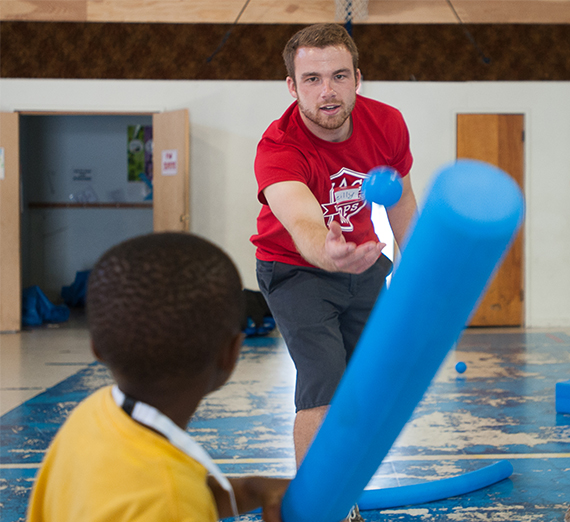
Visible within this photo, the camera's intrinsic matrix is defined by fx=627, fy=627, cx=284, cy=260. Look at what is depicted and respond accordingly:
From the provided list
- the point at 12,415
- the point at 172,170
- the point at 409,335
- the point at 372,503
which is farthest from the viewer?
the point at 172,170

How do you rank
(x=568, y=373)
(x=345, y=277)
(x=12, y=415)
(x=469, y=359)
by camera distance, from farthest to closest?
(x=469, y=359) < (x=568, y=373) < (x=12, y=415) < (x=345, y=277)

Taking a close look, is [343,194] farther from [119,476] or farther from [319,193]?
[119,476]

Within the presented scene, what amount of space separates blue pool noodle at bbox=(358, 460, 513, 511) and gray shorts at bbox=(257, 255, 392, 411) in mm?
581

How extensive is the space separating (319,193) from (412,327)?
3.78 ft

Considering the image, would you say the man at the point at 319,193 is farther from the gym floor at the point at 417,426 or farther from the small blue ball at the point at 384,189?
the gym floor at the point at 417,426

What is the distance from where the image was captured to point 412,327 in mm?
662

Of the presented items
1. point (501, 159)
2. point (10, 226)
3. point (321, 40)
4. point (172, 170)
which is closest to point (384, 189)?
point (321, 40)

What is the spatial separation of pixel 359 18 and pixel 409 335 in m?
6.49

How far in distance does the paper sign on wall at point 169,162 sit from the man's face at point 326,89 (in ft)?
15.2

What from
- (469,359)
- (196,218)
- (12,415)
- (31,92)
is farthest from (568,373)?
(31,92)

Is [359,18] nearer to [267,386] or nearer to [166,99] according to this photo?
[166,99]

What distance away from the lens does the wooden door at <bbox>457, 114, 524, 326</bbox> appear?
6574mm

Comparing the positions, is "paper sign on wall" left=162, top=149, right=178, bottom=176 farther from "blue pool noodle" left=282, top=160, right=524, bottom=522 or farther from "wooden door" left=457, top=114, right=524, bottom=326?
"blue pool noodle" left=282, top=160, right=524, bottom=522

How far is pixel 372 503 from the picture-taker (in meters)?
2.13
